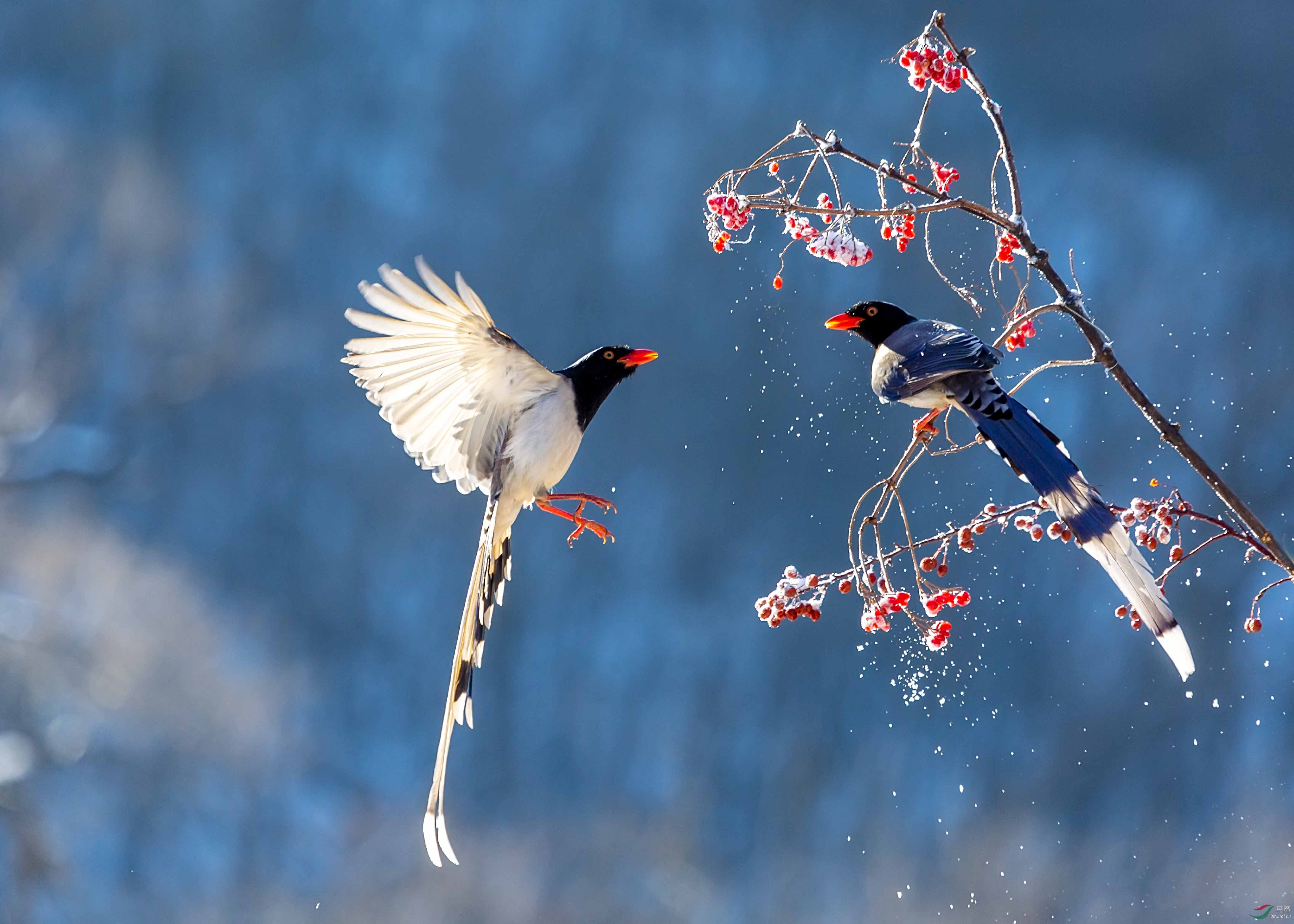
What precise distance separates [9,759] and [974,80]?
2.81m

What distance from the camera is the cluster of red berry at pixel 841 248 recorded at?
48.4 inches

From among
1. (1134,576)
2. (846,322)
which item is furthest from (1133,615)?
(846,322)

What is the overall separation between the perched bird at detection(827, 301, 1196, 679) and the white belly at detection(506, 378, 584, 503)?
37cm

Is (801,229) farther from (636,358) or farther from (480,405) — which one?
(480,405)

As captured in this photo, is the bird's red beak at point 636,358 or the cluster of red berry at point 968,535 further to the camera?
the bird's red beak at point 636,358

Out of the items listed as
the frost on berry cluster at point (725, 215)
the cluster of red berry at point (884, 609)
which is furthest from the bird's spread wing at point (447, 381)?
the cluster of red berry at point (884, 609)

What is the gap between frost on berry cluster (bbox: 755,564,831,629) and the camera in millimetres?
1170

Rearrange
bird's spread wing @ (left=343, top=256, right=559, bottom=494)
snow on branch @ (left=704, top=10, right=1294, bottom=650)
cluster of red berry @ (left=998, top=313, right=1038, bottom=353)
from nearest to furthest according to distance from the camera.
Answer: snow on branch @ (left=704, top=10, right=1294, bottom=650) → cluster of red berry @ (left=998, top=313, right=1038, bottom=353) → bird's spread wing @ (left=343, top=256, right=559, bottom=494)

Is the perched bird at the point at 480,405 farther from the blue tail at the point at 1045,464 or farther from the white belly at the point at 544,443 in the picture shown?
the blue tail at the point at 1045,464

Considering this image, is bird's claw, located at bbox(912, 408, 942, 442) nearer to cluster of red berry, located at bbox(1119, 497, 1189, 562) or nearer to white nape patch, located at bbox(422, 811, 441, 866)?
cluster of red berry, located at bbox(1119, 497, 1189, 562)

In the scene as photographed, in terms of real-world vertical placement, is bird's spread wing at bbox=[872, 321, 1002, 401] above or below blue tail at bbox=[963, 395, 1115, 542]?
above

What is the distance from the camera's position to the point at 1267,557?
3.11 feet

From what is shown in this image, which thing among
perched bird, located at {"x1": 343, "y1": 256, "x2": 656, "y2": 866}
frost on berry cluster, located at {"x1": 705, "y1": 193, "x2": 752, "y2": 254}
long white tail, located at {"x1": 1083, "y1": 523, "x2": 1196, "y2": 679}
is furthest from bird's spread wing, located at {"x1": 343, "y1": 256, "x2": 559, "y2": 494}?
long white tail, located at {"x1": 1083, "y1": 523, "x2": 1196, "y2": 679}

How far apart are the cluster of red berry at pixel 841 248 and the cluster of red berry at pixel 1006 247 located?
0.14 metres
